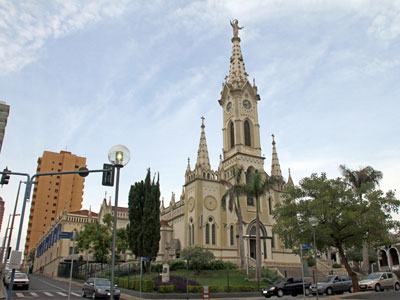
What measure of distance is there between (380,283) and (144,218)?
21862 millimetres

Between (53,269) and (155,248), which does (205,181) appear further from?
(53,269)

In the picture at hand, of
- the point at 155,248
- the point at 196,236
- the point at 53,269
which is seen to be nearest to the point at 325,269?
the point at 196,236

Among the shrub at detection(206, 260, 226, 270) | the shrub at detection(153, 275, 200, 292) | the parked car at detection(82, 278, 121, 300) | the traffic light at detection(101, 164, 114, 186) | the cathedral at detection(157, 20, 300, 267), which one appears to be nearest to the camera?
the traffic light at detection(101, 164, 114, 186)

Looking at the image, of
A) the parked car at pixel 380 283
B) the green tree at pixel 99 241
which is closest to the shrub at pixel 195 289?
the parked car at pixel 380 283

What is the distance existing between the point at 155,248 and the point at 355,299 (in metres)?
20.4

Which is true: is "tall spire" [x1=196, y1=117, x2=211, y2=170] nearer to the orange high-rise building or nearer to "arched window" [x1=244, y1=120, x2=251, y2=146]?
"arched window" [x1=244, y1=120, x2=251, y2=146]

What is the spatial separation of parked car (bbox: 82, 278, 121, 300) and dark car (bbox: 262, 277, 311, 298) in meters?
11.3

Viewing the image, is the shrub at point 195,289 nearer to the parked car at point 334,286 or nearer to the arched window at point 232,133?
the parked car at point 334,286

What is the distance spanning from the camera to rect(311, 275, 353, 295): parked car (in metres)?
28.5

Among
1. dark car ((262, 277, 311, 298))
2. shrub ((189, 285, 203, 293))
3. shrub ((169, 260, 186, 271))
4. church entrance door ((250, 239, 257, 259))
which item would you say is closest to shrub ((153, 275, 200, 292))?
shrub ((189, 285, 203, 293))

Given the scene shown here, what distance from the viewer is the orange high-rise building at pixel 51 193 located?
369 feet

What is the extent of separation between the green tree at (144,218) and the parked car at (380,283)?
19358mm

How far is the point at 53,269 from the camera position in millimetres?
57812

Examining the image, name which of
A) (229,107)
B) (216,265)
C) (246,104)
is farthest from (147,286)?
(246,104)
